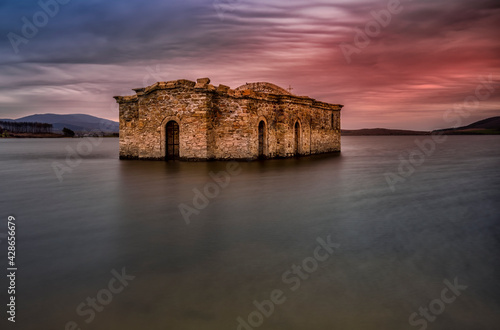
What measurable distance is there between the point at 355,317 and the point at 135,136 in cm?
1872

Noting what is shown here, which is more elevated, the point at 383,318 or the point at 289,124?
the point at 289,124

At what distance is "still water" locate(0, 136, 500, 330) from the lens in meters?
3.00

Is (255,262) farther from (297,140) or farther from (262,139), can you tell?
(297,140)

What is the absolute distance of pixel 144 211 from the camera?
7.13m

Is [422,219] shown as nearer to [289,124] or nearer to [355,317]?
[355,317]

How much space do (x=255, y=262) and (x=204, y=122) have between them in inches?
518

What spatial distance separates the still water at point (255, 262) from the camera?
300cm

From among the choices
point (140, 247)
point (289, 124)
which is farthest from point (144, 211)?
point (289, 124)

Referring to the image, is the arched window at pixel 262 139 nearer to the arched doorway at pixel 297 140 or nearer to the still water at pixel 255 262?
the arched doorway at pixel 297 140

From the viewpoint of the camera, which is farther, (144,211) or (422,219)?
(144,211)

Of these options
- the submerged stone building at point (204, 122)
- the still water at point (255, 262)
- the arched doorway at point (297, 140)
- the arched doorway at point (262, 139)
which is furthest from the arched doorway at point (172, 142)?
the still water at point (255, 262)

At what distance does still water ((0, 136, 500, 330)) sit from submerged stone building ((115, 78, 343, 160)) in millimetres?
8756

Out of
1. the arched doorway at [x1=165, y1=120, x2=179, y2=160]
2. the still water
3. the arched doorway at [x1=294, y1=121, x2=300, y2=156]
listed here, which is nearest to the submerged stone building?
the arched doorway at [x1=165, y1=120, x2=179, y2=160]

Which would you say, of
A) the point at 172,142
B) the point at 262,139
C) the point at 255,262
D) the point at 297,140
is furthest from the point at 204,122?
the point at 255,262
